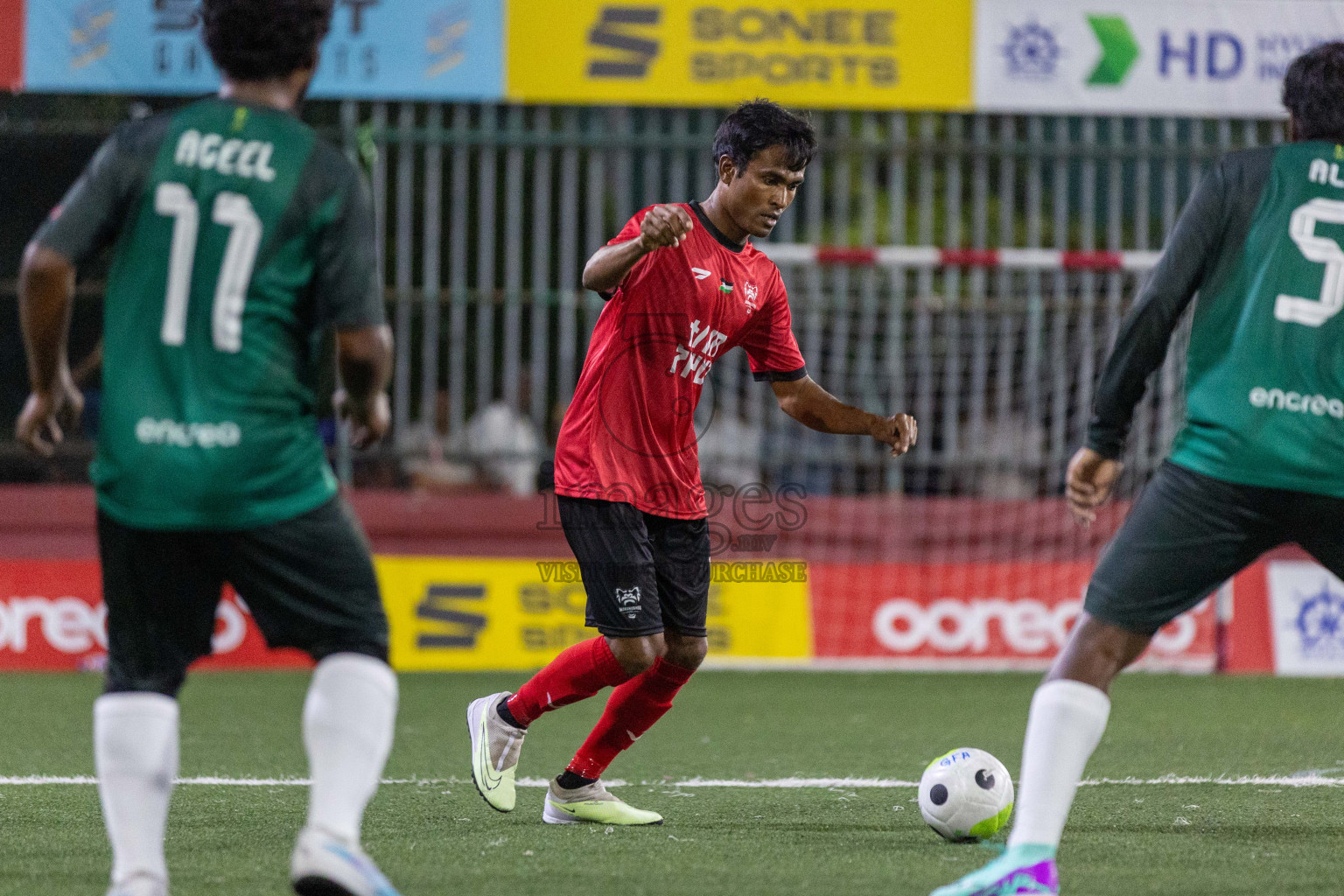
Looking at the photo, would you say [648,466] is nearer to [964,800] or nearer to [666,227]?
[666,227]

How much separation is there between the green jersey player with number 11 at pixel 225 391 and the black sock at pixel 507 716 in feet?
6.41

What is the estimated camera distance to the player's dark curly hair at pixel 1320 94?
3.89 metres

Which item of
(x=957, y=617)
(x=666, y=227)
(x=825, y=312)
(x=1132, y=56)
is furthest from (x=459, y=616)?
(x=666, y=227)

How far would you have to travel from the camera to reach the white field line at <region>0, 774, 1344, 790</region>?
5.89 meters

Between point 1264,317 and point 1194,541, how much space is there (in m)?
0.55

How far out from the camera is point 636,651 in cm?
521

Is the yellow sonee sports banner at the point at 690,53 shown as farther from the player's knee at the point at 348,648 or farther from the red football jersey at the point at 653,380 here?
the player's knee at the point at 348,648

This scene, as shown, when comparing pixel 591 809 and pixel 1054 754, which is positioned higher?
pixel 1054 754

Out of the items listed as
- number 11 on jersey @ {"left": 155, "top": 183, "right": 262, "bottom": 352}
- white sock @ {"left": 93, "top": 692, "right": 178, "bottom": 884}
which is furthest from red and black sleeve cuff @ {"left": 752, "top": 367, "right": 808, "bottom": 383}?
white sock @ {"left": 93, "top": 692, "right": 178, "bottom": 884}

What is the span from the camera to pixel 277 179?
3402 mm

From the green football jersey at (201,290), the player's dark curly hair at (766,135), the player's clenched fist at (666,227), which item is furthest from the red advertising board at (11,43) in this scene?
the green football jersey at (201,290)

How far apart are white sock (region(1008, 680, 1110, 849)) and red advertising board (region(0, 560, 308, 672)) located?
775 centimetres

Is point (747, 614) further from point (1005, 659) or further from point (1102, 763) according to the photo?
point (1102, 763)

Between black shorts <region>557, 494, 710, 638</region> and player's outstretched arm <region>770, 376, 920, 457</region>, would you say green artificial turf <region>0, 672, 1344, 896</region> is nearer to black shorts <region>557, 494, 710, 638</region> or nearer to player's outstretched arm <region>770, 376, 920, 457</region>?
black shorts <region>557, 494, 710, 638</region>
